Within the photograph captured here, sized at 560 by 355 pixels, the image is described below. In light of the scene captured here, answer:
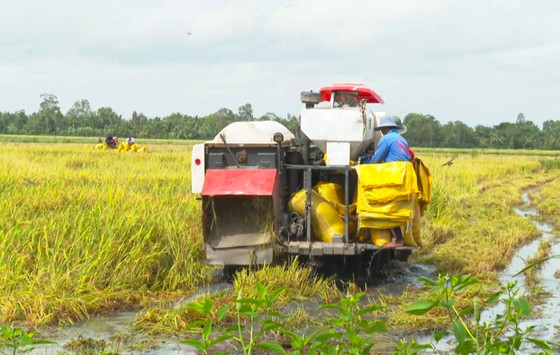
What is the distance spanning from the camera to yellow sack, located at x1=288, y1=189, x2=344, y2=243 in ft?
23.5

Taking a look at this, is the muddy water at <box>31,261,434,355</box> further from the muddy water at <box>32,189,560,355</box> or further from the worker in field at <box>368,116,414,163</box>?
the worker in field at <box>368,116,414,163</box>

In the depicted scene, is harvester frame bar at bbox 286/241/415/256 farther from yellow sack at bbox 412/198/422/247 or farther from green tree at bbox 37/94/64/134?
green tree at bbox 37/94/64/134

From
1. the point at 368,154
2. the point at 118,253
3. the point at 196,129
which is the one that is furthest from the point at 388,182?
the point at 196,129

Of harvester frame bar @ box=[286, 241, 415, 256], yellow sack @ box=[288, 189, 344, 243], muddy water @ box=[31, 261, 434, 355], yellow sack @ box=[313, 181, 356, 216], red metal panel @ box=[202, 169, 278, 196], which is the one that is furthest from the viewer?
yellow sack @ box=[313, 181, 356, 216]

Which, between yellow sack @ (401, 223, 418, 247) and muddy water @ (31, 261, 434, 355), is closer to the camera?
muddy water @ (31, 261, 434, 355)

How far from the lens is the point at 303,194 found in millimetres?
7219

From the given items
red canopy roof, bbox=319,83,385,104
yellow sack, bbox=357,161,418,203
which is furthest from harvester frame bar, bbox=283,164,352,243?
red canopy roof, bbox=319,83,385,104

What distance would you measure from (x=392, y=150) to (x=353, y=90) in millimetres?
1104

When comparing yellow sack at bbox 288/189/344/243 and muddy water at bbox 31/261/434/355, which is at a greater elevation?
yellow sack at bbox 288/189/344/243

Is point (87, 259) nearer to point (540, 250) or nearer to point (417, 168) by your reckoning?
point (417, 168)

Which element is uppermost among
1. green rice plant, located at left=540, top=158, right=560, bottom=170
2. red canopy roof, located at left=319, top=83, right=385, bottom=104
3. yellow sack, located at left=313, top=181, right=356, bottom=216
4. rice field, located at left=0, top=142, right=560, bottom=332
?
red canopy roof, located at left=319, top=83, right=385, bottom=104

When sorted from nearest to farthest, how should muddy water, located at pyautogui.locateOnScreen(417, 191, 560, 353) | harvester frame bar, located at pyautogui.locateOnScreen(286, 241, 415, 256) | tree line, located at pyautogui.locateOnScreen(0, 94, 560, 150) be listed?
muddy water, located at pyautogui.locateOnScreen(417, 191, 560, 353) < harvester frame bar, located at pyautogui.locateOnScreen(286, 241, 415, 256) < tree line, located at pyautogui.locateOnScreen(0, 94, 560, 150)

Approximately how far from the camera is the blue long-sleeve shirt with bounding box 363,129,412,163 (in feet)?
23.6

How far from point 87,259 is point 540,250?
5.75m
